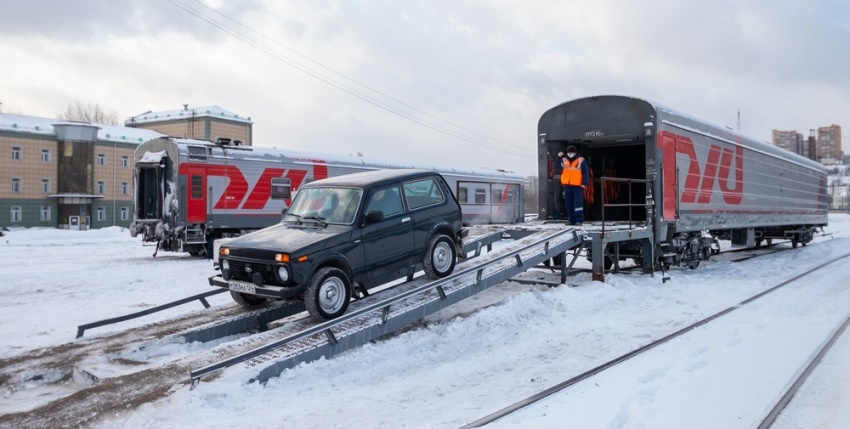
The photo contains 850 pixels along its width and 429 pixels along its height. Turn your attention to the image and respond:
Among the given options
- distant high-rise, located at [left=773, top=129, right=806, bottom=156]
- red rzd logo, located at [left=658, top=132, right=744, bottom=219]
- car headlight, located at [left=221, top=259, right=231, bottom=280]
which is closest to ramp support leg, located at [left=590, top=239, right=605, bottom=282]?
red rzd logo, located at [left=658, top=132, right=744, bottom=219]

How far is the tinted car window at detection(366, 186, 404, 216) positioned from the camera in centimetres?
860

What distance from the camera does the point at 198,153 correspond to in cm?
1784

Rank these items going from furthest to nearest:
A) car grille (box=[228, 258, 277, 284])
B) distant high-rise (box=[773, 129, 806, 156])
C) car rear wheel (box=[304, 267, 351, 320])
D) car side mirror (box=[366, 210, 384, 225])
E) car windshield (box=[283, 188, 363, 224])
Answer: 1. distant high-rise (box=[773, 129, 806, 156])
2. car windshield (box=[283, 188, 363, 224])
3. car side mirror (box=[366, 210, 384, 225])
4. car grille (box=[228, 258, 277, 284])
5. car rear wheel (box=[304, 267, 351, 320])

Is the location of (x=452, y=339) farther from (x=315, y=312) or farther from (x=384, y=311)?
(x=315, y=312)

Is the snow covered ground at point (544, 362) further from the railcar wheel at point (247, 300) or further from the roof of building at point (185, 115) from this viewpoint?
the roof of building at point (185, 115)

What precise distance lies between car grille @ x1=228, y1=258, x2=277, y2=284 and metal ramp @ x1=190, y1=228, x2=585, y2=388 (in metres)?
0.97

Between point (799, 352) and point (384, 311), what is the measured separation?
480 cm

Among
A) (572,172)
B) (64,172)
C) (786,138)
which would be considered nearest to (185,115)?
(64,172)

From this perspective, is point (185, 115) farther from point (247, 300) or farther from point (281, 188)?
point (247, 300)

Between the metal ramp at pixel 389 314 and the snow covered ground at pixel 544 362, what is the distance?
146 millimetres

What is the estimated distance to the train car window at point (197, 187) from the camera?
1769 cm

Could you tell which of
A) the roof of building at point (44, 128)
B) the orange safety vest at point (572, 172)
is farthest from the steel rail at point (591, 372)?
the roof of building at point (44, 128)

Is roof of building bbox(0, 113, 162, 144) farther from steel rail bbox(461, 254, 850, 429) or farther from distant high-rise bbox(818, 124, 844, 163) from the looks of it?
distant high-rise bbox(818, 124, 844, 163)

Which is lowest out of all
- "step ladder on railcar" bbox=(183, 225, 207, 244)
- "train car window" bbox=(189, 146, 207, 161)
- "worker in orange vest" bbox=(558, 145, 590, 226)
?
"step ladder on railcar" bbox=(183, 225, 207, 244)
